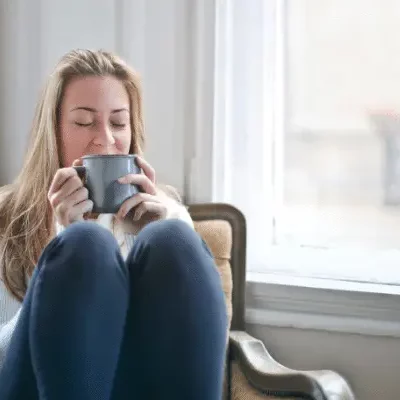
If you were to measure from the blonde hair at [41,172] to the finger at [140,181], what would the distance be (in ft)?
1.04

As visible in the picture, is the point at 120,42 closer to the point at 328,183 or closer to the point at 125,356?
the point at 328,183

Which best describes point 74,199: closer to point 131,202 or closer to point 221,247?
point 131,202

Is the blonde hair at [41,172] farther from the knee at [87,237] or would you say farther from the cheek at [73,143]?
the knee at [87,237]

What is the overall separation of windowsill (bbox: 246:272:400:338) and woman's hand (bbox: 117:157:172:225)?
0.52 meters

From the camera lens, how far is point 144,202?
1.15 m

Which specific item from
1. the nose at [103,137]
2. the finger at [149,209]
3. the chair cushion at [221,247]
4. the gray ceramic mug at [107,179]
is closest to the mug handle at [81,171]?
the gray ceramic mug at [107,179]

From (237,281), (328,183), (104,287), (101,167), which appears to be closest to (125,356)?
(104,287)

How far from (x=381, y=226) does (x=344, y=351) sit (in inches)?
12.3

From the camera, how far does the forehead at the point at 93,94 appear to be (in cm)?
137

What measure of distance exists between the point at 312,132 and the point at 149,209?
27.4 inches

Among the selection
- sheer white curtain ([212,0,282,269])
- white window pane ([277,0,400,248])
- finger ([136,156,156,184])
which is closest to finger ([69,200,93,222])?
finger ([136,156,156,184])

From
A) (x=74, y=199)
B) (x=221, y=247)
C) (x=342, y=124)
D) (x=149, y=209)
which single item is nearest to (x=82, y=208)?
(x=74, y=199)

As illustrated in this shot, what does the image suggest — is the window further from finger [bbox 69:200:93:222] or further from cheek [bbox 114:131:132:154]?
finger [bbox 69:200:93:222]

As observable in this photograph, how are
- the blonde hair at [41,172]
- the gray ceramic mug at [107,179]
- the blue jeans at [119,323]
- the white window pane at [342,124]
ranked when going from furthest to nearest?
the white window pane at [342,124]
the blonde hair at [41,172]
the gray ceramic mug at [107,179]
the blue jeans at [119,323]
